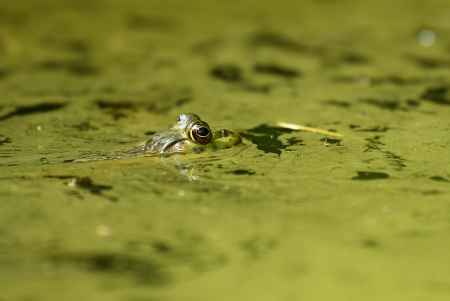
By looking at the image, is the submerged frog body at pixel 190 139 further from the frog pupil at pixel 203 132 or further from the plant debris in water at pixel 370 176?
the plant debris in water at pixel 370 176

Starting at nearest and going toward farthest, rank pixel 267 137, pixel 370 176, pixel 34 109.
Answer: pixel 370 176
pixel 267 137
pixel 34 109

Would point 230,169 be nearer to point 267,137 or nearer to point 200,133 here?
point 200,133

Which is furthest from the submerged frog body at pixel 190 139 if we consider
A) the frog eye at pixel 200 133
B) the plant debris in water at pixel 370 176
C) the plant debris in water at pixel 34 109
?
the plant debris in water at pixel 34 109

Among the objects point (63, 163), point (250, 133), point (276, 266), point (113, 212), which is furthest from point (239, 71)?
point (276, 266)

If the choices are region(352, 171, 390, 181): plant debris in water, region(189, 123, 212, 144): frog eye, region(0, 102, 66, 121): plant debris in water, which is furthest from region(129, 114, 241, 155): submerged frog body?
region(0, 102, 66, 121): plant debris in water

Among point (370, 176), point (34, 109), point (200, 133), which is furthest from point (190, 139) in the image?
point (34, 109)

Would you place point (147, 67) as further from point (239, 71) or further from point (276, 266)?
point (276, 266)
